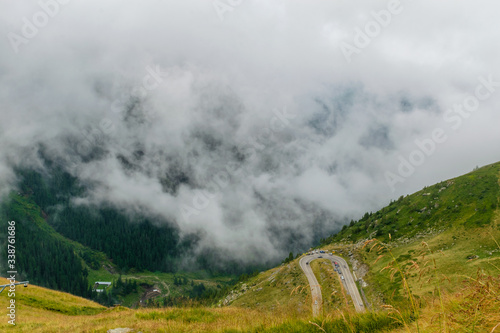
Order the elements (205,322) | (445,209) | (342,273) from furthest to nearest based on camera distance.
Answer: (445,209) → (342,273) → (205,322)

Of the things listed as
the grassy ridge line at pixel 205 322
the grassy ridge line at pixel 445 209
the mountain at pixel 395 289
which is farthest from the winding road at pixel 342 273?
the grassy ridge line at pixel 205 322

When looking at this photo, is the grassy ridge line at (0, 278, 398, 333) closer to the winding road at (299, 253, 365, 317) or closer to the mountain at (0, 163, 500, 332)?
the mountain at (0, 163, 500, 332)

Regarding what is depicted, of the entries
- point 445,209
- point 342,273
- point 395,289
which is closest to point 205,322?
point 395,289

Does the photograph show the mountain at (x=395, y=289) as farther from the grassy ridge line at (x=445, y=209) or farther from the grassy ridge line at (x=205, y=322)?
the grassy ridge line at (x=445, y=209)

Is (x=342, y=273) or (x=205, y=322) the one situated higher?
(x=205, y=322)

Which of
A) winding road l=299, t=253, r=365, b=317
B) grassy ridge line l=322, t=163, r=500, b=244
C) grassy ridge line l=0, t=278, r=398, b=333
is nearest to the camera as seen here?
grassy ridge line l=0, t=278, r=398, b=333

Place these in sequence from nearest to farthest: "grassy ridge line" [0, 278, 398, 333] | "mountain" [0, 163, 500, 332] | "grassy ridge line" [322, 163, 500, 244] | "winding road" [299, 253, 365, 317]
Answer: "mountain" [0, 163, 500, 332], "grassy ridge line" [0, 278, 398, 333], "winding road" [299, 253, 365, 317], "grassy ridge line" [322, 163, 500, 244]

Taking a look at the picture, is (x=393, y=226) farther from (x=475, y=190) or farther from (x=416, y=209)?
(x=475, y=190)

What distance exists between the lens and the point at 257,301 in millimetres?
107688

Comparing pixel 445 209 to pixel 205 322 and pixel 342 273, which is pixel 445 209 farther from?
pixel 205 322

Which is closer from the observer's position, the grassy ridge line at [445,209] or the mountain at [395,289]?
the mountain at [395,289]

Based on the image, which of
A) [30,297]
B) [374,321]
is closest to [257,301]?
[30,297]

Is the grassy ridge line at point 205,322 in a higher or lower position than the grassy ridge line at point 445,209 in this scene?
lower

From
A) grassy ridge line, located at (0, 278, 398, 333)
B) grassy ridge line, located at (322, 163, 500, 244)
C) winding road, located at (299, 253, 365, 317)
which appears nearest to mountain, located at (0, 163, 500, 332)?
grassy ridge line, located at (0, 278, 398, 333)
